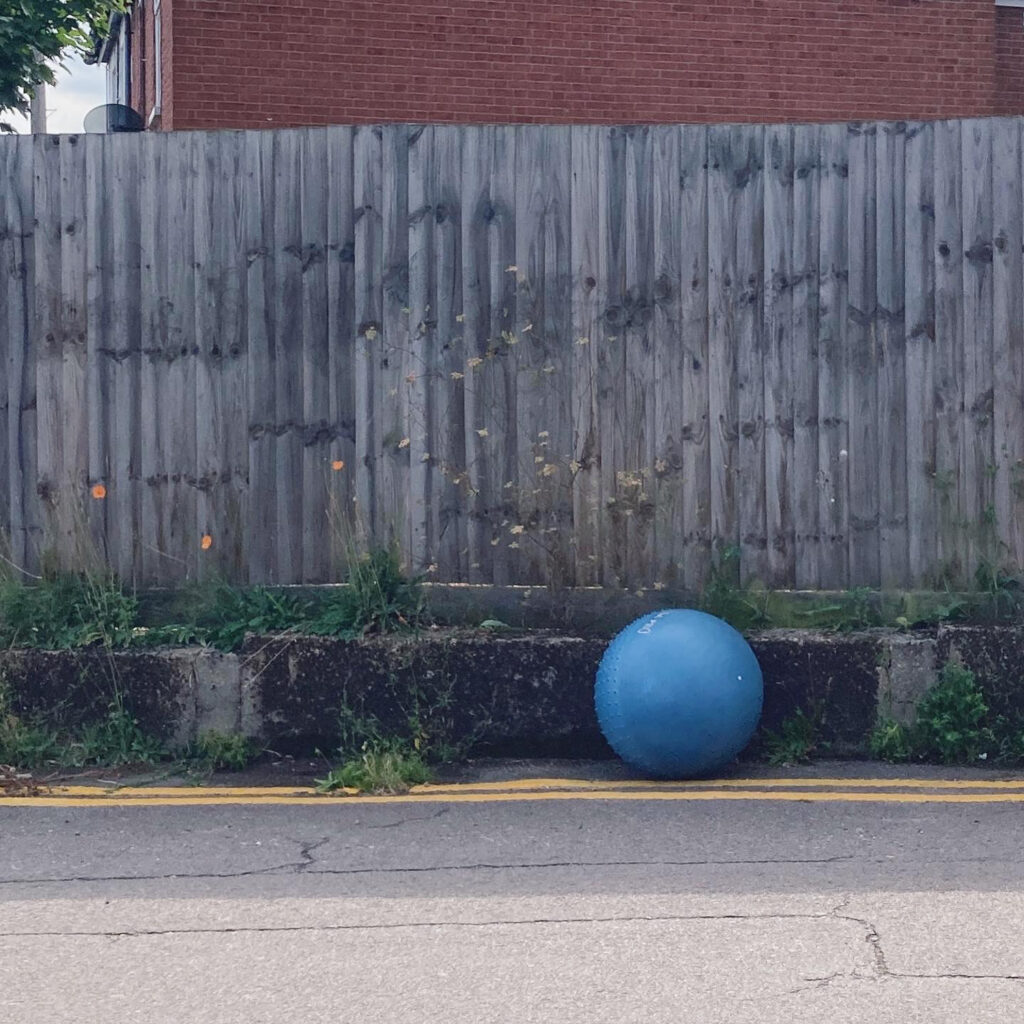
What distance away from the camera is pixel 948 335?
7.15 m

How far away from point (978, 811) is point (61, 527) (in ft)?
14.3

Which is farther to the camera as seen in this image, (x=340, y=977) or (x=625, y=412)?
(x=625, y=412)

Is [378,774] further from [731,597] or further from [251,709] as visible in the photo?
[731,597]

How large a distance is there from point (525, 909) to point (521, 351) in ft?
10.6

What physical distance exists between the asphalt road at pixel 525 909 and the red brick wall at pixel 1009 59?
29.5 feet

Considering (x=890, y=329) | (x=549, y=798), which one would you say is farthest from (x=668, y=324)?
(x=549, y=798)

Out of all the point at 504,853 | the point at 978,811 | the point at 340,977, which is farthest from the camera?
the point at 978,811

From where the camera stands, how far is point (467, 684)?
6637 millimetres

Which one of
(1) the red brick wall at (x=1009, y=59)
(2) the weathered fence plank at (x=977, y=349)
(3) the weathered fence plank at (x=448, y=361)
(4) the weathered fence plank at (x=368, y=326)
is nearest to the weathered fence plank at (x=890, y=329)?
(2) the weathered fence plank at (x=977, y=349)

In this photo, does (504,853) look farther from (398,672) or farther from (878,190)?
(878,190)

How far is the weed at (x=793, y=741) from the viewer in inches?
257

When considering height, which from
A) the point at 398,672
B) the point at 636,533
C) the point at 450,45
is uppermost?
the point at 450,45

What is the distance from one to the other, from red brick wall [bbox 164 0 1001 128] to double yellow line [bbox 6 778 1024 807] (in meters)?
6.70

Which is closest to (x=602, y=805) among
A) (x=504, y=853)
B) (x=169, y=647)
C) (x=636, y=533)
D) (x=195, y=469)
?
(x=504, y=853)
